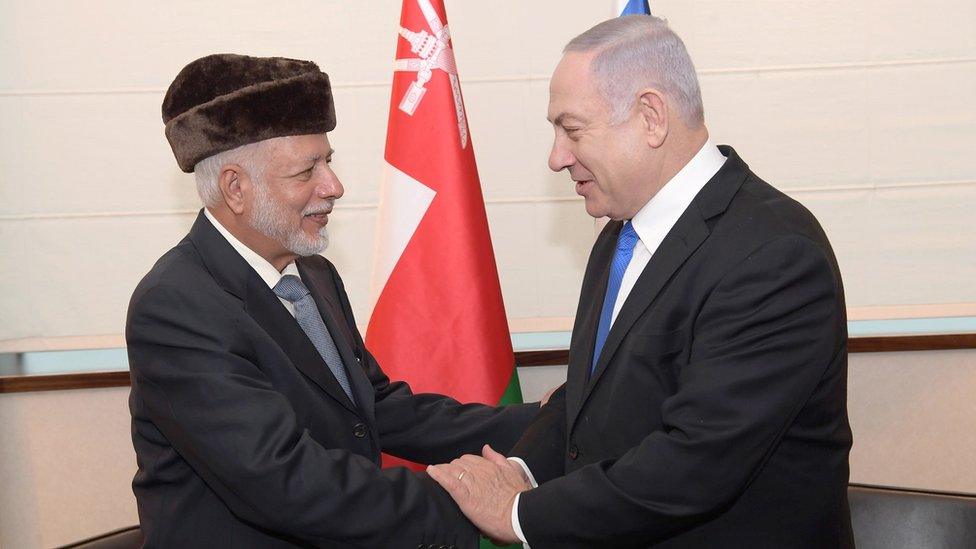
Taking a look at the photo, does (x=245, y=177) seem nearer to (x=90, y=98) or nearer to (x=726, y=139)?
(x=90, y=98)

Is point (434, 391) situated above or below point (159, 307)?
below

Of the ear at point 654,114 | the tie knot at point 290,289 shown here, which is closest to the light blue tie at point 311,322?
the tie knot at point 290,289

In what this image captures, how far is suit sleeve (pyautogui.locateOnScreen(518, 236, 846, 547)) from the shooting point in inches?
73.9

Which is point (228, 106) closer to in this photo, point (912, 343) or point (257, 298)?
point (257, 298)

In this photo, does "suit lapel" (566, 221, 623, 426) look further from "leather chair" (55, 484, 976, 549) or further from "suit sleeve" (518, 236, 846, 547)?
"leather chair" (55, 484, 976, 549)

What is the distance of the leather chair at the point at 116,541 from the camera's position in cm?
233

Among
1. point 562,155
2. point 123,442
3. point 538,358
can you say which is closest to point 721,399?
point 562,155

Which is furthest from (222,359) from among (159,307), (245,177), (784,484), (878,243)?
(878,243)

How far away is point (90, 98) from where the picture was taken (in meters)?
3.73

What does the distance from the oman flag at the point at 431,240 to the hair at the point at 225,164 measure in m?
0.97

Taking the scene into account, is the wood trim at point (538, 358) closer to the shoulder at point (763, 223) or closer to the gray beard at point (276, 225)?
the gray beard at point (276, 225)

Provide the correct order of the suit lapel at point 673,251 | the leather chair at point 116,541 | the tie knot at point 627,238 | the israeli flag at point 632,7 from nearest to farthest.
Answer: the suit lapel at point 673,251 → the tie knot at point 627,238 → the leather chair at point 116,541 → the israeli flag at point 632,7

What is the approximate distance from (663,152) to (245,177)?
875 millimetres

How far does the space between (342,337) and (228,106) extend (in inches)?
23.8
